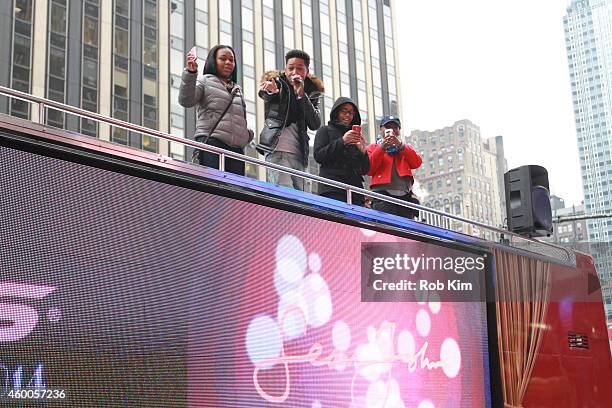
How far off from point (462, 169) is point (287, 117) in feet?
256

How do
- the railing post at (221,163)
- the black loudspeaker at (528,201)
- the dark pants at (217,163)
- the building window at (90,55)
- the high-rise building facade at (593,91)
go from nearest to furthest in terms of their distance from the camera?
the railing post at (221,163) → the dark pants at (217,163) → the black loudspeaker at (528,201) → the building window at (90,55) → the high-rise building facade at (593,91)

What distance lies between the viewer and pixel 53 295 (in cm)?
305

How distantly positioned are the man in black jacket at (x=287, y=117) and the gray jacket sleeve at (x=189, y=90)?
1.89 feet

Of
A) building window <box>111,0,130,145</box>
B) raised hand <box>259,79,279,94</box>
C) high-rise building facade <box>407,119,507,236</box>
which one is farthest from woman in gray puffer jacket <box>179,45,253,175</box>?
high-rise building facade <box>407,119,507,236</box>

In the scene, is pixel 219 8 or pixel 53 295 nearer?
pixel 53 295

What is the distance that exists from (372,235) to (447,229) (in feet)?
2.97

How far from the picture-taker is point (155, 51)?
3050 centimetres

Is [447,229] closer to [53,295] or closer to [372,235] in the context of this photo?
[372,235]

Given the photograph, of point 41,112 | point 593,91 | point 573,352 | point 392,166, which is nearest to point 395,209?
point 392,166

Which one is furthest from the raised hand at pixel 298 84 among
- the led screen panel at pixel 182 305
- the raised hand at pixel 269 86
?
the led screen panel at pixel 182 305

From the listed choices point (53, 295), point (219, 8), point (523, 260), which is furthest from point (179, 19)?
point (53, 295)

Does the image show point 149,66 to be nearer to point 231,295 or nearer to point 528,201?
point 528,201

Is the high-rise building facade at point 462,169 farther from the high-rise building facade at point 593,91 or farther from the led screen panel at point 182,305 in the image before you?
the led screen panel at point 182,305

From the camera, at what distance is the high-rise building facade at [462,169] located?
81312 millimetres
